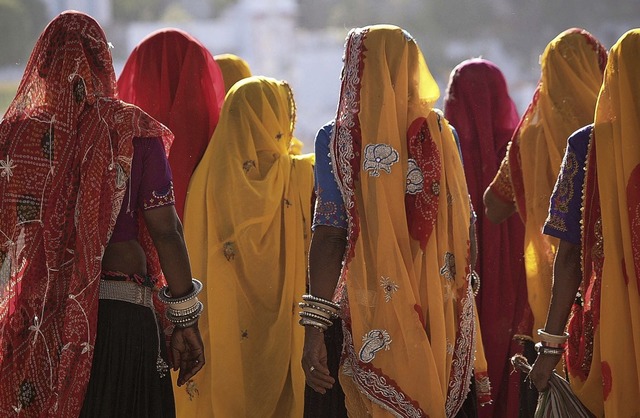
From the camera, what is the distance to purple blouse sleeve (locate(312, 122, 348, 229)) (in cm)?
325

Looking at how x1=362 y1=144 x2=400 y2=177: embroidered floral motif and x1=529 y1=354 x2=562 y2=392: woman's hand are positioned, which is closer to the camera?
x1=529 y1=354 x2=562 y2=392: woman's hand

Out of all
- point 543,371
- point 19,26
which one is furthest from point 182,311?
point 19,26

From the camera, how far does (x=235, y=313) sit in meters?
4.34

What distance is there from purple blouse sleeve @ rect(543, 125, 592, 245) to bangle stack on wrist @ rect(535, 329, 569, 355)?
0.88 feet

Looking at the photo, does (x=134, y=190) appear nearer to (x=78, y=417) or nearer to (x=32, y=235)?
(x=32, y=235)

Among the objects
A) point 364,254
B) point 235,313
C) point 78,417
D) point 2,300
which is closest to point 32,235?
point 2,300

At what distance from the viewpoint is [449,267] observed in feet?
10.9

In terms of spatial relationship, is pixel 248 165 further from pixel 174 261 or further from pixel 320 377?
pixel 320 377

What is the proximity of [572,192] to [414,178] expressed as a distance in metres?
0.46

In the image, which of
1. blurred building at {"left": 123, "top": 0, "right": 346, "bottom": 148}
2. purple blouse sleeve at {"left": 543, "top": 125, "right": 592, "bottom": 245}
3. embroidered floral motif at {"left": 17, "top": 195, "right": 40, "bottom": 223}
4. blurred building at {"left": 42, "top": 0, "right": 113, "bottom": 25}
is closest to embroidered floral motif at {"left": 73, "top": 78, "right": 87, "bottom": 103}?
embroidered floral motif at {"left": 17, "top": 195, "right": 40, "bottom": 223}

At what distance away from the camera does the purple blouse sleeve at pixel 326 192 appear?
3.25 m

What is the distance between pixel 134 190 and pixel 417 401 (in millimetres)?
995

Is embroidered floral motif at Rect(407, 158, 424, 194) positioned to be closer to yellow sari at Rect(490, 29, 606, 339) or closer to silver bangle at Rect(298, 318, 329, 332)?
silver bangle at Rect(298, 318, 329, 332)

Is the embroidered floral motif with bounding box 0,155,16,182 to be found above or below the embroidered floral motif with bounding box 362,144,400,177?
below
